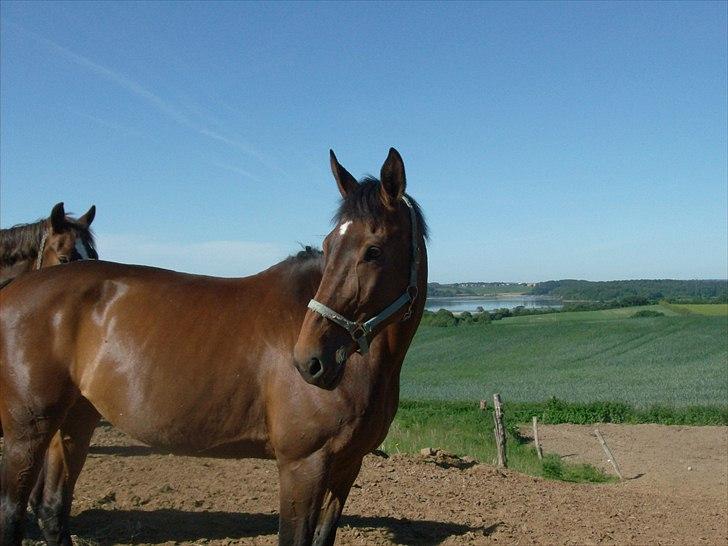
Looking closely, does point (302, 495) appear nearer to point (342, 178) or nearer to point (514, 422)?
point (342, 178)

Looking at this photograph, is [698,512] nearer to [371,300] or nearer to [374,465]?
[374,465]

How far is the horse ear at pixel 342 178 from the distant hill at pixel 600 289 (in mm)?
98839

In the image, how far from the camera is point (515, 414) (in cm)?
2734

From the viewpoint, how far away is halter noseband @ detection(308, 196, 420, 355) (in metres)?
2.93

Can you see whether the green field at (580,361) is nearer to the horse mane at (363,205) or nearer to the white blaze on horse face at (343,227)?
the horse mane at (363,205)

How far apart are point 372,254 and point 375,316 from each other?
11.5 inches

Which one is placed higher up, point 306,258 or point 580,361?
point 306,258

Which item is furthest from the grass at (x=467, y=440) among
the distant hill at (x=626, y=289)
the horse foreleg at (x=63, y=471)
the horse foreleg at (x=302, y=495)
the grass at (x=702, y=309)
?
the distant hill at (x=626, y=289)

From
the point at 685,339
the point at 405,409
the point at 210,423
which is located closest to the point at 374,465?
the point at 210,423

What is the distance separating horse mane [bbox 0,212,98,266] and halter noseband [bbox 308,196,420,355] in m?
3.73

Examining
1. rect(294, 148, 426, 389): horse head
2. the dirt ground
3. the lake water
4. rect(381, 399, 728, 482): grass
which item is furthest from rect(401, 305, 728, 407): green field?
the lake water

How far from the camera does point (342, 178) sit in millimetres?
3387

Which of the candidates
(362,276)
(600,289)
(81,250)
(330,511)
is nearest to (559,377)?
(81,250)

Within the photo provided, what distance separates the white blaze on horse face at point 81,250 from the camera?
5.70m
